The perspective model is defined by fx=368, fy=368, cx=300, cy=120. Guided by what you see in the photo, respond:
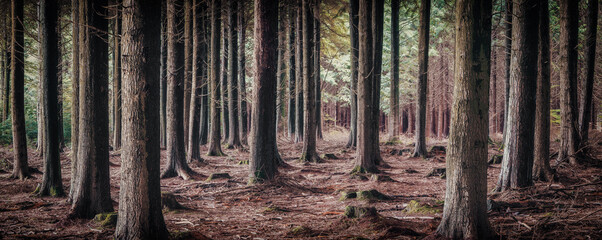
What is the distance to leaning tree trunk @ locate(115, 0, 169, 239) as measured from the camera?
15.3 feet

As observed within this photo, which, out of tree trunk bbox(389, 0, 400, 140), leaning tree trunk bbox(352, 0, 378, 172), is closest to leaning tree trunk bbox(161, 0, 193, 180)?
leaning tree trunk bbox(352, 0, 378, 172)

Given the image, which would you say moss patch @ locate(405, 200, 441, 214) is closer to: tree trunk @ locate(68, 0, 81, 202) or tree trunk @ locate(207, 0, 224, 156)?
tree trunk @ locate(68, 0, 81, 202)

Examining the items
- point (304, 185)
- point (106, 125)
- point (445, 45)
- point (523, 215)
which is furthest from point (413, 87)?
point (106, 125)

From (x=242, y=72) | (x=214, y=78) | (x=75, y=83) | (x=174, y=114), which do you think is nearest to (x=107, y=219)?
(x=75, y=83)

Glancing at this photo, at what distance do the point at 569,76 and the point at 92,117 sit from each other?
12.9 m

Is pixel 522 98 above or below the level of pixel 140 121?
above

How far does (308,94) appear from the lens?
13703 mm

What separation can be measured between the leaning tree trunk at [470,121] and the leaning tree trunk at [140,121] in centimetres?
396

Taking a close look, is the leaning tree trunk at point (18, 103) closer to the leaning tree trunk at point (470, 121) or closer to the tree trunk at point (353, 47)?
the tree trunk at point (353, 47)

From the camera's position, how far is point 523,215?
20.3ft

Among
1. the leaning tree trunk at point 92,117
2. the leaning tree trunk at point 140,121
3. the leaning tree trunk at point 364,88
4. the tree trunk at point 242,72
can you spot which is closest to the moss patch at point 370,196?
the leaning tree trunk at point 364,88

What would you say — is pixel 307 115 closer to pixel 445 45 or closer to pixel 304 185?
pixel 304 185

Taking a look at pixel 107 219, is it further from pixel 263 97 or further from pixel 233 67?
pixel 233 67

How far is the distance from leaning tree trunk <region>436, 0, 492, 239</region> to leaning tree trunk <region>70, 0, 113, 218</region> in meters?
5.87
